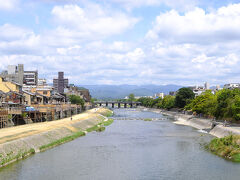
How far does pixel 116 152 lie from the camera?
150ft

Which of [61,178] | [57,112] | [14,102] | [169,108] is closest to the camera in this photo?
[61,178]

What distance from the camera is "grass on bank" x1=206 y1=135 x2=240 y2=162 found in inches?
1604

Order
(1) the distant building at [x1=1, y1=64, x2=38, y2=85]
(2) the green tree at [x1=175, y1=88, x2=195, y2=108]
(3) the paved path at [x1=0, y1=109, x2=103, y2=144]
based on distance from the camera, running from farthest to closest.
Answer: (2) the green tree at [x1=175, y1=88, x2=195, y2=108] < (1) the distant building at [x1=1, y1=64, x2=38, y2=85] < (3) the paved path at [x1=0, y1=109, x2=103, y2=144]

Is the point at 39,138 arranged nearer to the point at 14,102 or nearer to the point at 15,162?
the point at 15,162

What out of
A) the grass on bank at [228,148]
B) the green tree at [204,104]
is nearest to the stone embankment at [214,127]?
the green tree at [204,104]

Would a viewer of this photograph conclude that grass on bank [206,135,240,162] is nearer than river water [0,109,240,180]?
No

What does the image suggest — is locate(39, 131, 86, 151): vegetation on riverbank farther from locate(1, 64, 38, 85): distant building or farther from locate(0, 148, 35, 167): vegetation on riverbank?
locate(1, 64, 38, 85): distant building

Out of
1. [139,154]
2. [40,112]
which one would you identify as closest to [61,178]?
[139,154]

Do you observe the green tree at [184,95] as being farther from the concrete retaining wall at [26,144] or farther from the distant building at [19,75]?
the concrete retaining wall at [26,144]

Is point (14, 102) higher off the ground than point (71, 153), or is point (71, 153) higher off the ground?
point (14, 102)

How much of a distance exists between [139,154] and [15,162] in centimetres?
1689

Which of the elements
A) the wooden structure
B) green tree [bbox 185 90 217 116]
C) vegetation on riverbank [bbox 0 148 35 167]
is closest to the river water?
vegetation on riverbank [bbox 0 148 35 167]

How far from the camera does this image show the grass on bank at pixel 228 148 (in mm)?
40750

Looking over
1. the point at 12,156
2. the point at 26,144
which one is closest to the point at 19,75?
the point at 26,144
